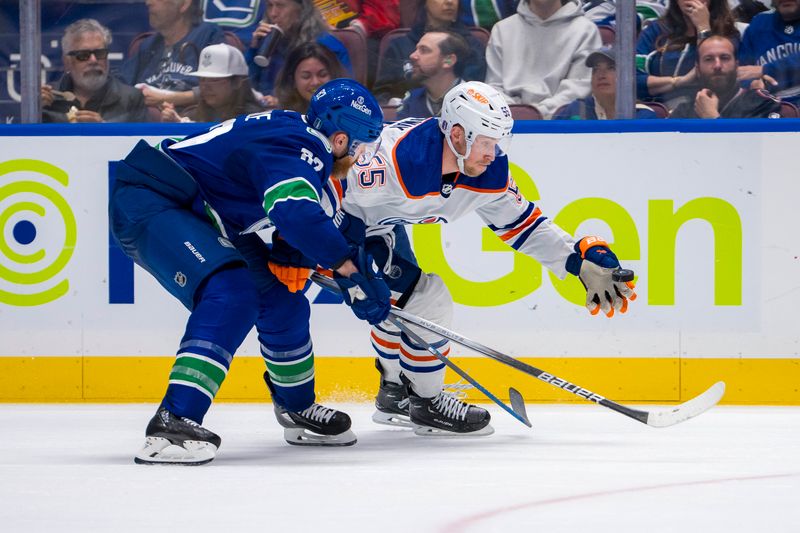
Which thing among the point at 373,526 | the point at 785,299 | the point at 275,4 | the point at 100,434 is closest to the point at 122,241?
the point at 100,434

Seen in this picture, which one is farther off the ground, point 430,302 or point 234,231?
point 234,231

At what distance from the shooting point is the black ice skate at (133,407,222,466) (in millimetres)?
2861

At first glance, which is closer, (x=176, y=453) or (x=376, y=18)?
(x=176, y=453)

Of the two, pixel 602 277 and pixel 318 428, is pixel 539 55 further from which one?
pixel 318 428

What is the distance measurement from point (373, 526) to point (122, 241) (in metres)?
1.36

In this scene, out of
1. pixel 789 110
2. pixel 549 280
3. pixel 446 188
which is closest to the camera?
pixel 446 188

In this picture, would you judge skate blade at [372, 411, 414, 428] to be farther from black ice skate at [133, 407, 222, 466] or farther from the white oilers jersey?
black ice skate at [133, 407, 222, 466]

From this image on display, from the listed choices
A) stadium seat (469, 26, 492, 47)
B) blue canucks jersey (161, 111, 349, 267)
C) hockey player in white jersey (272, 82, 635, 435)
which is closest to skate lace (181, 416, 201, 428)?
blue canucks jersey (161, 111, 349, 267)

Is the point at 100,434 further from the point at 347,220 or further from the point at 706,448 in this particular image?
the point at 706,448

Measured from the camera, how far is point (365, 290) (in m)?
3.06

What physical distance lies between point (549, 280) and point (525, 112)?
681mm

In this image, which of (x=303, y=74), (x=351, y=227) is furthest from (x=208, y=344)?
(x=303, y=74)

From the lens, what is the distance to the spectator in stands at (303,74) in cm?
483

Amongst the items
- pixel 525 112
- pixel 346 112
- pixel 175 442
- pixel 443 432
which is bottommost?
pixel 443 432
